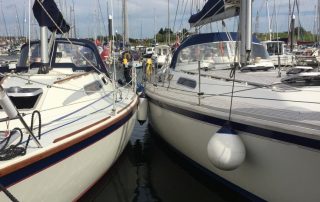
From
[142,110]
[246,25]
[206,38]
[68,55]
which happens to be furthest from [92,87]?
[206,38]

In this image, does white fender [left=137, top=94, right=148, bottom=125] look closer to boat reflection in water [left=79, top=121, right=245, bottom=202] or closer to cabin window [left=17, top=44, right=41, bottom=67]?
boat reflection in water [left=79, top=121, right=245, bottom=202]

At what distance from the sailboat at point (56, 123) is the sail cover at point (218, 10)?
2293 mm

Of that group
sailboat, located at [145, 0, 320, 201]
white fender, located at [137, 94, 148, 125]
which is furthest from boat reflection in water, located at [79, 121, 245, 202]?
white fender, located at [137, 94, 148, 125]

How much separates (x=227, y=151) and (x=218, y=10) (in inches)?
159

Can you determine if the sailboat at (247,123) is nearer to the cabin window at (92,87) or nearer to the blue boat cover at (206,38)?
the blue boat cover at (206,38)

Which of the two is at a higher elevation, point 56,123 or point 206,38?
point 206,38

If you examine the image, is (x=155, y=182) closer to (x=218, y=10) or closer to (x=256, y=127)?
(x=256, y=127)

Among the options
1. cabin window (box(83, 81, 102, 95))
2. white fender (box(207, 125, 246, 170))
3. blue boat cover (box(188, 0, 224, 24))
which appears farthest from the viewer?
blue boat cover (box(188, 0, 224, 24))

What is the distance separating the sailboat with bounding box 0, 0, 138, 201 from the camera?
4.16 m

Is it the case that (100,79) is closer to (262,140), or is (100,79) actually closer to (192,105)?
(192,105)

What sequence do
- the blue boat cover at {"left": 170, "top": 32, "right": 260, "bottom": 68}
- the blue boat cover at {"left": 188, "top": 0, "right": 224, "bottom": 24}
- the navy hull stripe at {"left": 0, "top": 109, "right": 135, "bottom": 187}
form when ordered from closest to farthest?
the navy hull stripe at {"left": 0, "top": 109, "right": 135, "bottom": 187} → the blue boat cover at {"left": 188, "top": 0, "right": 224, "bottom": 24} → the blue boat cover at {"left": 170, "top": 32, "right": 260, "bottom": 68}

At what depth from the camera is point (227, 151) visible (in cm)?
491

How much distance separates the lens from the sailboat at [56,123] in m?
4.16

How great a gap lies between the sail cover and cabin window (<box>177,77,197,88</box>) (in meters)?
1.35
